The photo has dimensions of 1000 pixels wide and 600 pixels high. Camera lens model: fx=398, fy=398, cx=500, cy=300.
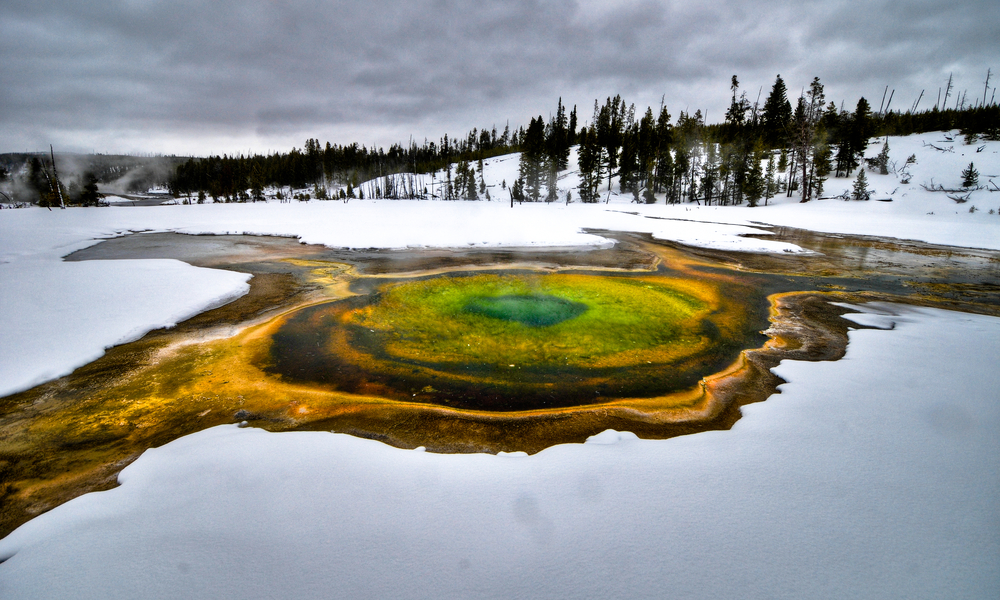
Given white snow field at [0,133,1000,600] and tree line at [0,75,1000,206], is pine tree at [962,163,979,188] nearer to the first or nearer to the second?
tree line at [0,75,1000,206]


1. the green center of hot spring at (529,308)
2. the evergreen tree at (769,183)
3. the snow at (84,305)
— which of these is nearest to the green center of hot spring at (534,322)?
the green center of hot spring at (529,308)

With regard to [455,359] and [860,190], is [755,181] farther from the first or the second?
[455,359]

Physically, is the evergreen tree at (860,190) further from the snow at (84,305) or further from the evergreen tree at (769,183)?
the snow at (84,305)

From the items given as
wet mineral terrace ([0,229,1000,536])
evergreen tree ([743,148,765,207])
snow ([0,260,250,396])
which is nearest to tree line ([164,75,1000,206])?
evergreen tree ([743,148,765,207])

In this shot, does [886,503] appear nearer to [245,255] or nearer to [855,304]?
[855,304]

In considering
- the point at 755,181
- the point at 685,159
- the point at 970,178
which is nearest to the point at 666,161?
the point at 685,159
